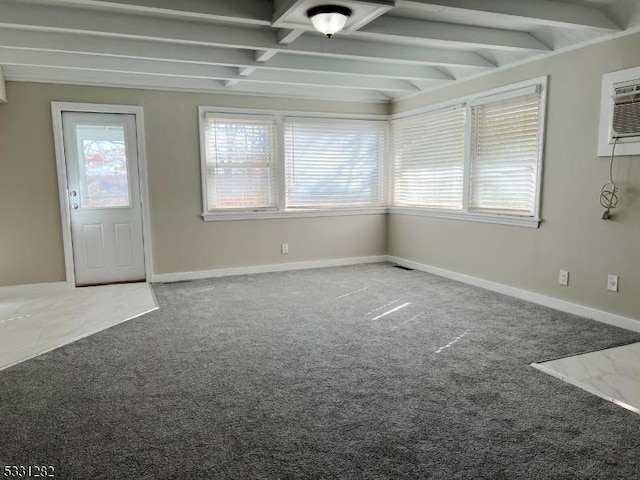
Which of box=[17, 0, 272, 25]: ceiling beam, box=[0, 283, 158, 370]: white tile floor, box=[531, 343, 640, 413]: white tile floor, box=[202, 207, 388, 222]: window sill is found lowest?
box=[0, 283, 158, 370]: white tile floor

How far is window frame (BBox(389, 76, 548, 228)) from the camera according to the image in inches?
163

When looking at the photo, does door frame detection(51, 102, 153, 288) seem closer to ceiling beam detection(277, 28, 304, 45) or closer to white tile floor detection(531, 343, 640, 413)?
ceiling beam detection(277, 28, 304, 45)

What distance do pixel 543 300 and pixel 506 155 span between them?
1.52 metres

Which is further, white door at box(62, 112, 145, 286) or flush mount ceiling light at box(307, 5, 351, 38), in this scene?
white door at box(62, 112, 145, 286)

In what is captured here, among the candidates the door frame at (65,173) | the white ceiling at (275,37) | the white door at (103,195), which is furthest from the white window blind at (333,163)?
the white door at (103,195)

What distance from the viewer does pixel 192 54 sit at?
405cm

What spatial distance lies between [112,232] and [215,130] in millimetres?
1756

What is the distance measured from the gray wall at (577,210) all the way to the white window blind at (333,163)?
190 centimetres

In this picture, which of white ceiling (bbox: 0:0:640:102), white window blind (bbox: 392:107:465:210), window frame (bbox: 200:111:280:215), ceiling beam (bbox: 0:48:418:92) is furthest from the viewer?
window frame (bbox: 200:111:280:215)

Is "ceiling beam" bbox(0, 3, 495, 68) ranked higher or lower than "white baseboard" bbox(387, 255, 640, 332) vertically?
higher

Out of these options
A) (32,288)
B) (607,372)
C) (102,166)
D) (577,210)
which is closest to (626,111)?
(577,210)

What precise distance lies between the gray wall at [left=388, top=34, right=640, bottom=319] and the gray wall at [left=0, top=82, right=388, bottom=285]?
229 centimetres

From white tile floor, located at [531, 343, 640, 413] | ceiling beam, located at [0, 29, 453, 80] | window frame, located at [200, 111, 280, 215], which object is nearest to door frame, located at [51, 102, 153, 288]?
window frame, located at [200, 111, 280, 215]

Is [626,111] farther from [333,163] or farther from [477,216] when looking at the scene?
[333,163]
